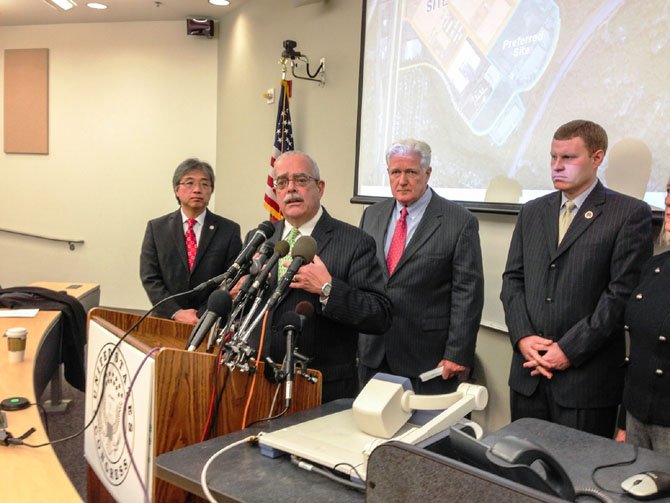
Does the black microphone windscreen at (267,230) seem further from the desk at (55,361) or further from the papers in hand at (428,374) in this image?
the desk at (55,361)

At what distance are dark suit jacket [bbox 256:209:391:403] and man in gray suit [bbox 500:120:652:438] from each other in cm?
62

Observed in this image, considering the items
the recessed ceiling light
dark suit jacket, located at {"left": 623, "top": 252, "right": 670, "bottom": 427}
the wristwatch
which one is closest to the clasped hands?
dark suit jacket, located at {"left": 623, "top": 252, "right": 670, "bottom": 427}

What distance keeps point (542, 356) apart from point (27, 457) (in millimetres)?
1611

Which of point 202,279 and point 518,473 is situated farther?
point 202,279

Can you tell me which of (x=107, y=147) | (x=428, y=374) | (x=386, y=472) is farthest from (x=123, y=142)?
(x=386, y=472)

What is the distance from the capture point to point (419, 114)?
3.52 m

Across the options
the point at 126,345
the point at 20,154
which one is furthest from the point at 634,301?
the point at 20,154

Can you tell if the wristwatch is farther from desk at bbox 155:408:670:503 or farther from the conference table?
the conference table

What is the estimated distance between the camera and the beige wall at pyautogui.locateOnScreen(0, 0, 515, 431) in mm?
6051

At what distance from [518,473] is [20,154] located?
7.42 m

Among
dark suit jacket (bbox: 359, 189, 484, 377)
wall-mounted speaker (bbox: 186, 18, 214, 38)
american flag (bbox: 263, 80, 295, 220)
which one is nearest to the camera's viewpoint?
dark suit jacket (bbox: 359, 189, 484, 377)

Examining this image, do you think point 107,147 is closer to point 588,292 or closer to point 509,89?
point 509,89

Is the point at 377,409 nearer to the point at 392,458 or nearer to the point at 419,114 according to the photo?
the point at 392,458

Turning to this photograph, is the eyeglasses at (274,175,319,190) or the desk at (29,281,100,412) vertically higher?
the eyeglasses at (274,175,319,190)
